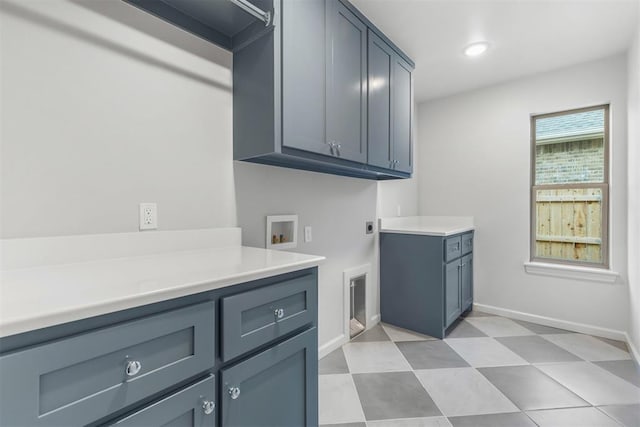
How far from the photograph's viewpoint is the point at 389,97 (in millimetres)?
2176

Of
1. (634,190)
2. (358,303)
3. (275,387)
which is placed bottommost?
(358,303)

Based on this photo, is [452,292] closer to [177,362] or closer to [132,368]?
[177,362]

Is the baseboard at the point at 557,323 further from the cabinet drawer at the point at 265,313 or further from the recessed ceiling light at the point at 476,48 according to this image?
the cabinet drawer at the point at 265,313

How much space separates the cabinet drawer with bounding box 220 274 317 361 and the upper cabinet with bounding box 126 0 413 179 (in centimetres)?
66

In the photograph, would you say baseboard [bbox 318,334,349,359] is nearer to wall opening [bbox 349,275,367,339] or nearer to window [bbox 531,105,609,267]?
wall opening [bbox 349,275,367,339]

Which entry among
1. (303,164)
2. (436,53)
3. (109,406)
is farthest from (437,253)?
(109,406)

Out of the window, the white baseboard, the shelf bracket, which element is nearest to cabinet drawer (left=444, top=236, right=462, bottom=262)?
the window

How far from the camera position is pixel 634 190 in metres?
2.15

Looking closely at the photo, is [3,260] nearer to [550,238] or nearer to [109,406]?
[109,406]

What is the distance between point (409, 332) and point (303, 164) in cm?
186

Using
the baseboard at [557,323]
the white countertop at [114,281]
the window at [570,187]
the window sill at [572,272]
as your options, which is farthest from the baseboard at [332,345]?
the window at [570,187]

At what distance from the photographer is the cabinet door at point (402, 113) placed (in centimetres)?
225

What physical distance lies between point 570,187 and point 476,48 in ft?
5.25

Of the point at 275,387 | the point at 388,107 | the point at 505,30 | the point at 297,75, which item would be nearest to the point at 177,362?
the point at 275,387
